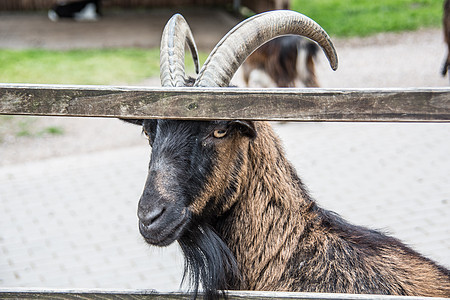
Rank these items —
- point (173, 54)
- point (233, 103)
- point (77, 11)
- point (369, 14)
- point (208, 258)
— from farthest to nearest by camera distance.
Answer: point (77, 11) → point (369, 14) → point (173, 54) → point (208, 258) → point (233, 103)

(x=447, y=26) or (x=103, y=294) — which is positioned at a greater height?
(x=103, y=294)

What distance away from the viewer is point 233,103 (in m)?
2.40

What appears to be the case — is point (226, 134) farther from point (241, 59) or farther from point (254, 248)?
point (254, 248)

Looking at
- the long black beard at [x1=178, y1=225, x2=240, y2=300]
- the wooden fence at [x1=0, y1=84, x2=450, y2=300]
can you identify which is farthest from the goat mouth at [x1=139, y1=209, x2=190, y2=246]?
the wooden fence at [x1=0, y1=84, x2=450, y2=300]

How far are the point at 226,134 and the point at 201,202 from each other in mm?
363

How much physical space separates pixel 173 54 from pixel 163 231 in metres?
1.02

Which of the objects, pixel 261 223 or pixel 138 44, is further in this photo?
pixel 138 44

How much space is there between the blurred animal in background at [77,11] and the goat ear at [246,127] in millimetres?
15704

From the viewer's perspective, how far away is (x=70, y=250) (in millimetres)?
5840

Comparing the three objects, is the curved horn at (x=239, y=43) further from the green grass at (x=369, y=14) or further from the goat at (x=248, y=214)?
the green grass at (x=369, y=14)

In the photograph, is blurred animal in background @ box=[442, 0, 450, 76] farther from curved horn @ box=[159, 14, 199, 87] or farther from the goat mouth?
the goat mouth

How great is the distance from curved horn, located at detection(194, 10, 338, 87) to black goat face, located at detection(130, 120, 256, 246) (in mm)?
223

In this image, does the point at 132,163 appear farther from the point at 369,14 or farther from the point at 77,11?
the point at 369,14

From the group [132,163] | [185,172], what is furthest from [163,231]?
[132,163]
